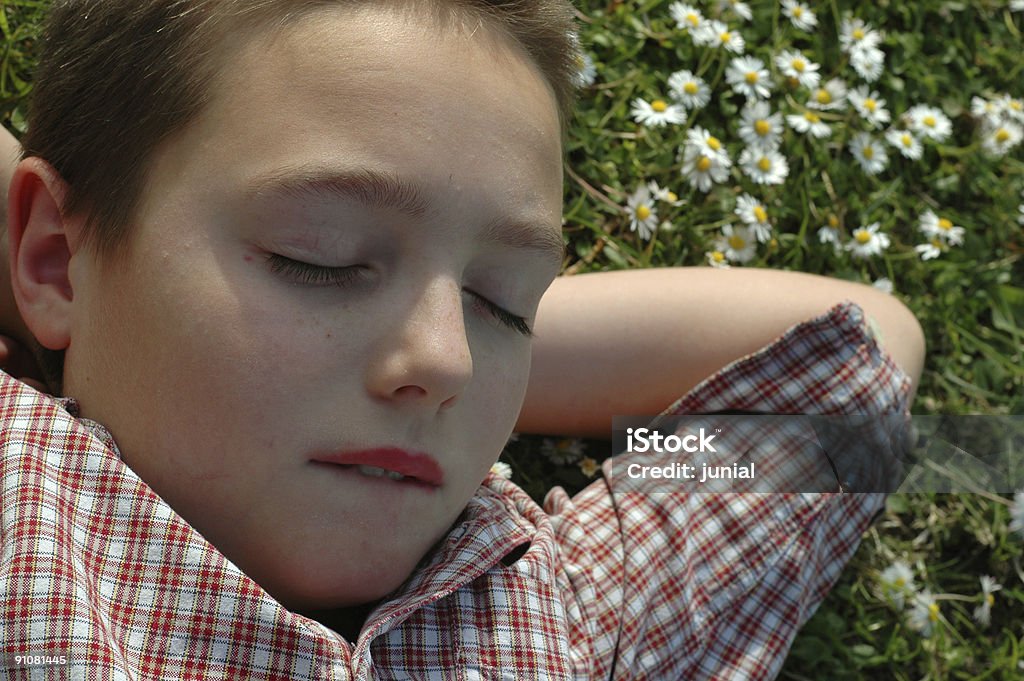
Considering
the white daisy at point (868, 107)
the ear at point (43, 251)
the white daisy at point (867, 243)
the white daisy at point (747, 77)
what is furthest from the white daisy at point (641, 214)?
the ear at point (43, 251)

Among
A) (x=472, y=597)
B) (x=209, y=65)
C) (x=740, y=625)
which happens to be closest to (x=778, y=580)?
(x=740, y=625)

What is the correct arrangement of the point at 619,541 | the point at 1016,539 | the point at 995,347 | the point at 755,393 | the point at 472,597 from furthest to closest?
the point at 995,347
the point at 1016,539
the point at 755,393
the point at 619,541
the point at 472,597

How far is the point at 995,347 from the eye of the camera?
242 cm

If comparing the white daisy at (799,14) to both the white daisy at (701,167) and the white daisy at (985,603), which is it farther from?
the white daisy at (985,603)

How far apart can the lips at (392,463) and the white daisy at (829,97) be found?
159 cm

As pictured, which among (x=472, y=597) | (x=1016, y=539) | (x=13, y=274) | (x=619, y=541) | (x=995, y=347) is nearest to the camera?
(x=13, y=274)

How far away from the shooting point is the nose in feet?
3.90

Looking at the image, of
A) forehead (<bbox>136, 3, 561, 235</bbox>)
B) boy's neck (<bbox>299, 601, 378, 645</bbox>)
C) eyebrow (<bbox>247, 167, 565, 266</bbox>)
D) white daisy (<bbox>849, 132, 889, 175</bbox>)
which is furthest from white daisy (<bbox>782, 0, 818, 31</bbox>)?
boy's neck (<bbox>299, 601, 378, 645</bbox>)

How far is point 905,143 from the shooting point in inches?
99.0

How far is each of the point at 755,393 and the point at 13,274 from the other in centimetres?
116

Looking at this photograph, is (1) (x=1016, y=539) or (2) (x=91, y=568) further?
(1) (x=1016, y=539)

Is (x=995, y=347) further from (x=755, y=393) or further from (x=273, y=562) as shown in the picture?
(x=273, y=562)

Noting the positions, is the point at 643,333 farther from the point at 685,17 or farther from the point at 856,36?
the point at 856,36

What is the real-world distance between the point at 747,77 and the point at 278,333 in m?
1.58
